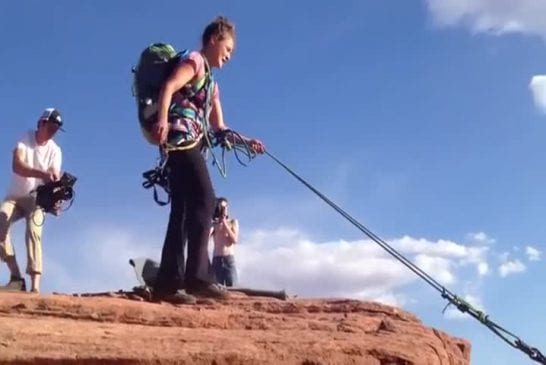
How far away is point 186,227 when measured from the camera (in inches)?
314

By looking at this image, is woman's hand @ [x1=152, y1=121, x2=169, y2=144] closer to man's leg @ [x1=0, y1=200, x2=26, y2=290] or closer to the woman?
the woman

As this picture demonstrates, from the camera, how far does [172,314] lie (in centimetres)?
713

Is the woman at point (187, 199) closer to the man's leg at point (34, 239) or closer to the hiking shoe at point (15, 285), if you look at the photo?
the hiking shoe at point (15, 285)

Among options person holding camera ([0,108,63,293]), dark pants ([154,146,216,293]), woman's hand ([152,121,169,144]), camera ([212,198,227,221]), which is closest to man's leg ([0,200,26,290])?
person holding camera ([0,108,63,293])

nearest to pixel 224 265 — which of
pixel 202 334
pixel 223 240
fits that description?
pixel 223 240

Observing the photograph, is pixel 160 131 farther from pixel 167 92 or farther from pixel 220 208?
pixel 220 208

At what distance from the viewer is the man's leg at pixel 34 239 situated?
30.6 ft

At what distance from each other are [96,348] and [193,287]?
5.54 ft

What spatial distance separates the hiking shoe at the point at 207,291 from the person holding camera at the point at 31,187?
6.62 ft

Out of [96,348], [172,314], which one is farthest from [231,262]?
[96,348]

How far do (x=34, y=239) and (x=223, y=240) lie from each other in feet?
11.4

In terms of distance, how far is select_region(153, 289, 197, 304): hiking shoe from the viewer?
7.70 m

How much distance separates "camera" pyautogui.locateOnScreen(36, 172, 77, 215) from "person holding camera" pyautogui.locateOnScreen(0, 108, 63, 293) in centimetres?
6

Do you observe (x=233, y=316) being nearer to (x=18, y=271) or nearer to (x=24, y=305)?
(x=24, y=305)
